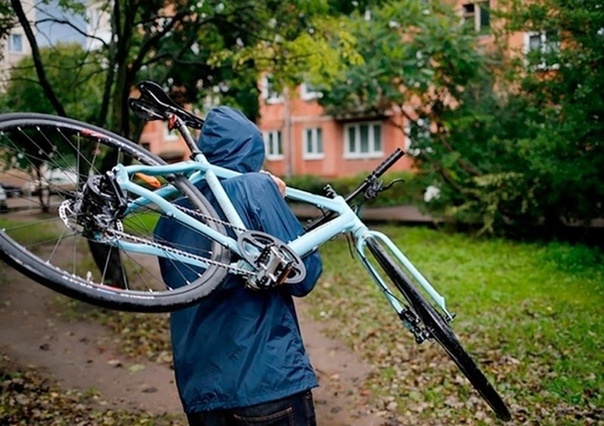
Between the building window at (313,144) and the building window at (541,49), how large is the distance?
23.4m

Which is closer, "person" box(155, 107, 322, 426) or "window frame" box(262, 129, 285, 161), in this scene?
"person" box(155, 107, 322, 426)

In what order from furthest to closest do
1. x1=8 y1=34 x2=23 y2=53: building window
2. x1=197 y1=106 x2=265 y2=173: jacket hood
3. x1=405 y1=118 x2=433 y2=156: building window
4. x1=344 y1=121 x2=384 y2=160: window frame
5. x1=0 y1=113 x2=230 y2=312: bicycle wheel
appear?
x1=344 y1=121 x2=384 y2=160: window frame < x1=405 y1=118 x2=433 y2=156: building window < x1=8 y1=34 x2=23 y2=53: building window < x1=197 y1=106 x2=265 y2=173: jacket hood < x1=0 y1=113 x2=230 y2=312: bicycle wheel

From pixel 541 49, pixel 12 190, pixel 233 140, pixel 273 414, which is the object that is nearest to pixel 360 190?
pixel 233 140

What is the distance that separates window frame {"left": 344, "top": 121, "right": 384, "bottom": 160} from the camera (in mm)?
33469

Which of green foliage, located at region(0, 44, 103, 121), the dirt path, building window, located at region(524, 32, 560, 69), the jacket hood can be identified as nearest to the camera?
the jacket hood

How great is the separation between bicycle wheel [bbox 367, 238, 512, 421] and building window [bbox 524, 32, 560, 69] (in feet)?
32.4

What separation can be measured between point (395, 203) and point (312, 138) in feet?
39.1

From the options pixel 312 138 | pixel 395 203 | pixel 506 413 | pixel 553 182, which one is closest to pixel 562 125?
pixel 553 182

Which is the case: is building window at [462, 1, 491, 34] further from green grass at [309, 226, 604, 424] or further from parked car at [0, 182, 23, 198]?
parked car at [0, 182, 23, 198]

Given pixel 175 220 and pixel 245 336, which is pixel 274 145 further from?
pixel 245 336

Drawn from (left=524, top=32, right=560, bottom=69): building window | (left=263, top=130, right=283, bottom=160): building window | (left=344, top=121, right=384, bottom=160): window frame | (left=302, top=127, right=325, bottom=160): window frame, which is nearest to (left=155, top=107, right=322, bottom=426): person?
(left=524, top=32, right=560, bottom=69): building window

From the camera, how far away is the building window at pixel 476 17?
1497cm

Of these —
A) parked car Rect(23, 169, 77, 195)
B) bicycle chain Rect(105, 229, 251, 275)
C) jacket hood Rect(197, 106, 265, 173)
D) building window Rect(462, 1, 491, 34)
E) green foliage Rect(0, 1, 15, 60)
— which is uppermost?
building window Rect(462, 1, 491, 34)

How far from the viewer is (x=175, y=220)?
9.29 ft
